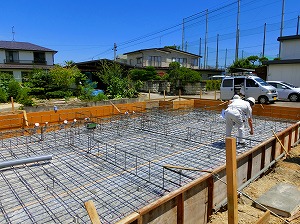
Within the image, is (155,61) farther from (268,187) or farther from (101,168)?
(101,168)

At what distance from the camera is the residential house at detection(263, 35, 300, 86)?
572 inches

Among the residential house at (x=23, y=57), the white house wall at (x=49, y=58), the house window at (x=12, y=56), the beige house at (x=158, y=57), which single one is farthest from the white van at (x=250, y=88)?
the house window at (x=12, y=56)

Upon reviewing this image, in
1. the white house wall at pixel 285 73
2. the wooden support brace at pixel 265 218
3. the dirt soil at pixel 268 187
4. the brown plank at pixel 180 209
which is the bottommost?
the dirt soil at pixel 268 187

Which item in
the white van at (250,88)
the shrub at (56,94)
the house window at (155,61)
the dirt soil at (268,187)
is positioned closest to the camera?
the dirt soil at (268,187)

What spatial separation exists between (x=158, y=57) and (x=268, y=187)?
21974 mm

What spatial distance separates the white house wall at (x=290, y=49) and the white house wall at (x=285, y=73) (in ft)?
7.05

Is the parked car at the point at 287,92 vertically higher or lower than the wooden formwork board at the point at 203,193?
higher

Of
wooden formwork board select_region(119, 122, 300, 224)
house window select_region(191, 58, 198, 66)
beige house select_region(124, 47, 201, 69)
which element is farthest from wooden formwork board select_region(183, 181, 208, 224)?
house window select_region(191, 58, 198, 66)

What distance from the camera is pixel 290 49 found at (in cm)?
1647

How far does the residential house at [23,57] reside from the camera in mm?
20230

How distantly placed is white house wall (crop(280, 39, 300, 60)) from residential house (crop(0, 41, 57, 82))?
18.5 meters

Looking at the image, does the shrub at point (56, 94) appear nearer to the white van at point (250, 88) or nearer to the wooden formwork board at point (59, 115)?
the wooden formwork board at point (59, 115)

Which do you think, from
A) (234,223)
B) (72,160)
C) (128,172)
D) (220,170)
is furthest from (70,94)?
(234,223)

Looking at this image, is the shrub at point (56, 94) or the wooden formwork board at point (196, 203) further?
the shrub at point (56, 94)
